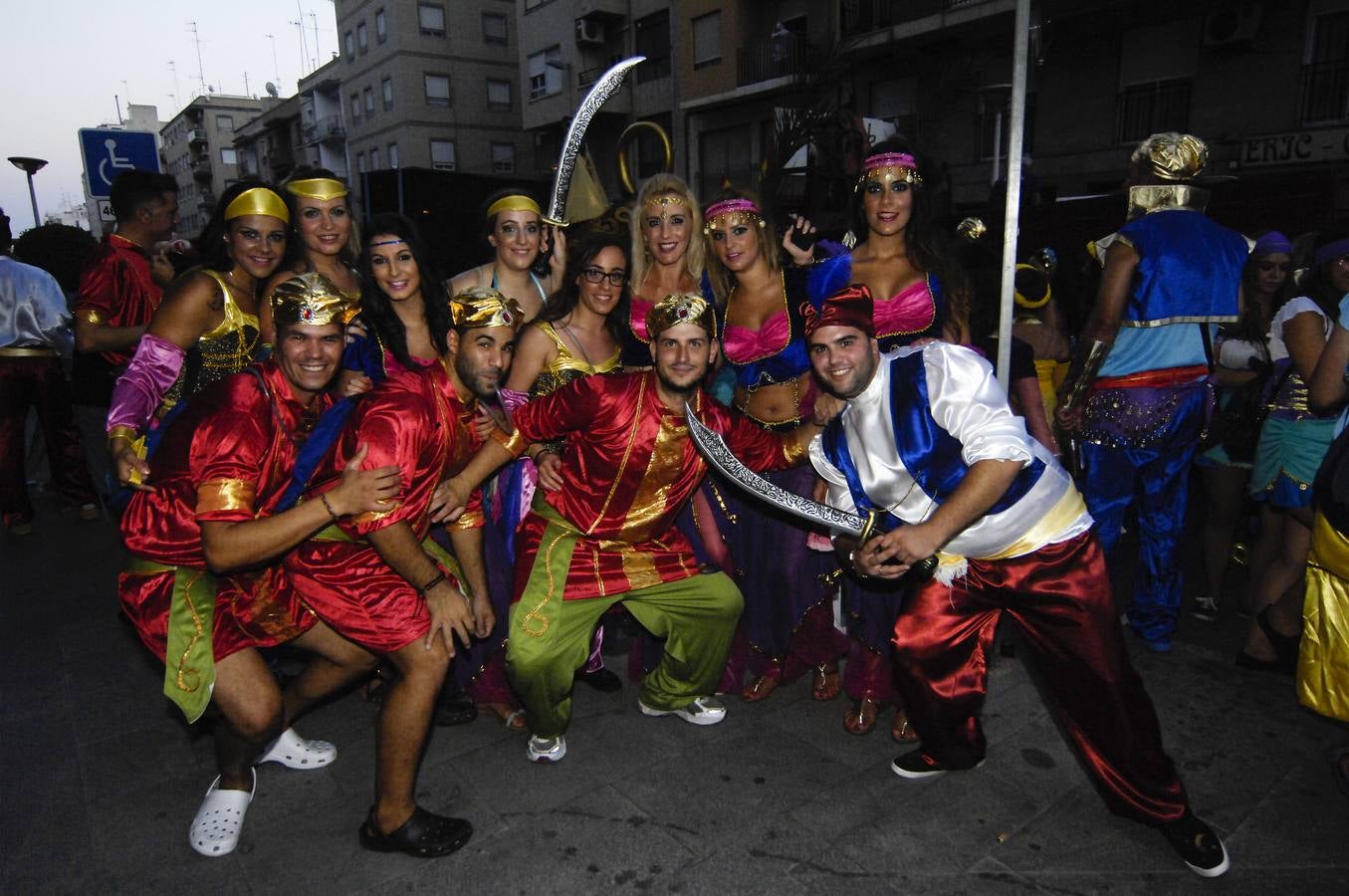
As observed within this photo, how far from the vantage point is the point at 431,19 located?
103 ft

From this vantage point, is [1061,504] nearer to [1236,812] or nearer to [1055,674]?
[1055,674]

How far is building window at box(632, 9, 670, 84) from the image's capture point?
21.2 metres

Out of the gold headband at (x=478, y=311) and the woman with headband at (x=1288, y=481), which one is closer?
the gold headband at (x=478, y=311)

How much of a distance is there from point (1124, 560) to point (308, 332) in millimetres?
4557

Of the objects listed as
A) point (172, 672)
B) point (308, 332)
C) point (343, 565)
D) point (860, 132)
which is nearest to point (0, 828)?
point (172, 672)

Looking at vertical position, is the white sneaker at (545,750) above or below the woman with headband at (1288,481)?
below

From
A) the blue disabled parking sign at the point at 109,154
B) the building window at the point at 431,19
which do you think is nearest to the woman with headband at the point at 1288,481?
the blue disabled parking sign at the point at 109,154

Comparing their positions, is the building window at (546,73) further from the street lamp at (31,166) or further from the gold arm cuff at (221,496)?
the gold arm cuff at (221,496)

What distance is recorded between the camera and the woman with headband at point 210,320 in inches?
117

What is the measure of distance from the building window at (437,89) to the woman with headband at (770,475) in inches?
1274

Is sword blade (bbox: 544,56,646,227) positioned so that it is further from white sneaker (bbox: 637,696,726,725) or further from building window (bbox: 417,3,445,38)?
building window (bbox: 417,3,445,38)

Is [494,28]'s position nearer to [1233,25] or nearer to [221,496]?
[1233,25]

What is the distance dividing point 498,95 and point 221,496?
34261 millimetres

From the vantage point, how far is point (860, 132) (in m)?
3.77
